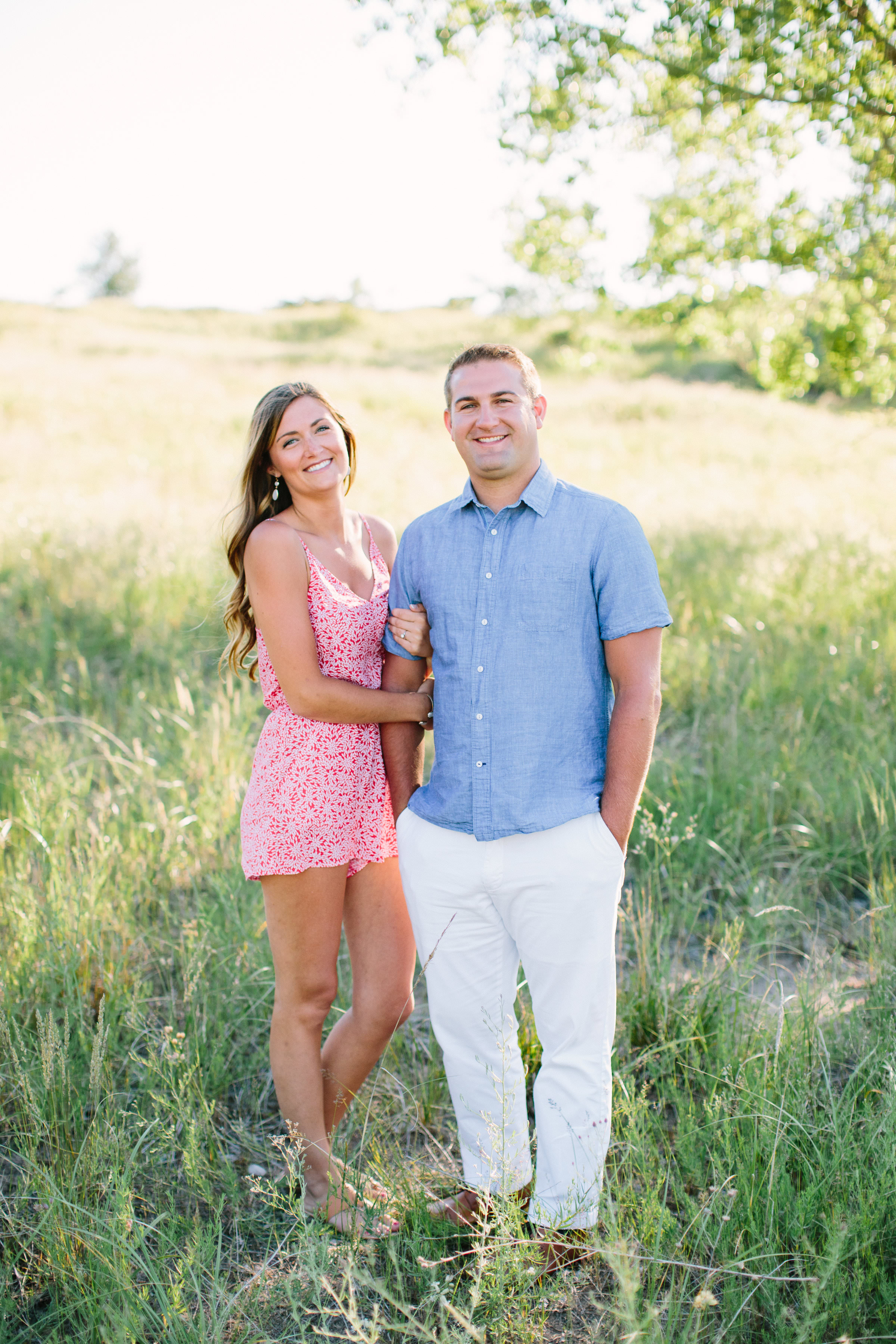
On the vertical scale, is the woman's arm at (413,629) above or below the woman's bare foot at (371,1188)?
above

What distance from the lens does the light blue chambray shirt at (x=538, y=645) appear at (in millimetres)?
2572

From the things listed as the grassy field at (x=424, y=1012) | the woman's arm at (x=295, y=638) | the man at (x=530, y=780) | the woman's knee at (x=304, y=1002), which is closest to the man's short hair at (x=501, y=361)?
the man at (x=530, y=780)

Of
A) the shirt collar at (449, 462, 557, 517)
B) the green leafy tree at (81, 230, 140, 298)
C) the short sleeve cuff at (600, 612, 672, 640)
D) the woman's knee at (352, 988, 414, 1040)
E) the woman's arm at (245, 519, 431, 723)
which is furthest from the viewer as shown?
the green leafy tree at (81, 230, 140, 298)

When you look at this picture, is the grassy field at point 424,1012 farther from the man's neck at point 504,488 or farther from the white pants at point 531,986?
the man's neck at point 504,488

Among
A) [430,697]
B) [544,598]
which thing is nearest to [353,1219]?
[430,697]

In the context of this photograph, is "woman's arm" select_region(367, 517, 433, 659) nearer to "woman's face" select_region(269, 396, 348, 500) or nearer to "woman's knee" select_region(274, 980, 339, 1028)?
"woman's face" select_region(269, 396, 348, 500)

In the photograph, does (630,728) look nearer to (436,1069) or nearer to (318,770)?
(318,770)

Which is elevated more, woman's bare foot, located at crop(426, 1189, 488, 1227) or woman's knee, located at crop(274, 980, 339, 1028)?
woman's knee, located at crop(274, 980, 339, 1028)

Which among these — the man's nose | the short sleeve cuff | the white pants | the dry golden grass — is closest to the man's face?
the man's nose

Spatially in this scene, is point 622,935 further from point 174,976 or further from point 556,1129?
point 174,976

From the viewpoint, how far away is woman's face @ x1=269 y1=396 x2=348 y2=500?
2.97 m

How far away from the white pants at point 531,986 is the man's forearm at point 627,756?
2.3 inches

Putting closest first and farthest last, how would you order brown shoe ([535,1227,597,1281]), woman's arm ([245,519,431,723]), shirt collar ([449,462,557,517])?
brown shoe ([535,1227,597,1281]) < shirt collar ([449,462,557,517]) < woman's arm ([245,519,431,723])

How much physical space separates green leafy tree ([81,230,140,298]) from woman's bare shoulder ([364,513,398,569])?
8702 cm
